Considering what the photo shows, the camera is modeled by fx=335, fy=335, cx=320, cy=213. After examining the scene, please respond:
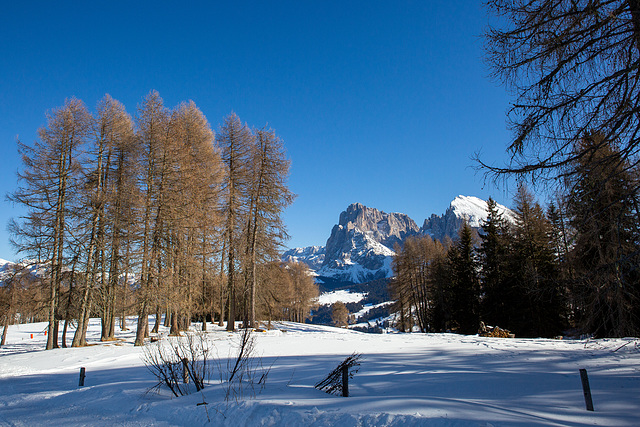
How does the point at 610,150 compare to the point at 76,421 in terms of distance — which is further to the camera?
the point at 76,421

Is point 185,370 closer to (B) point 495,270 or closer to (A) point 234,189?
(A) point 234,189

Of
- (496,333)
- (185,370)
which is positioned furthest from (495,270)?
(185,370)

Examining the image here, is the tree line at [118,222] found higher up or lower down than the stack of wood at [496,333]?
higher up

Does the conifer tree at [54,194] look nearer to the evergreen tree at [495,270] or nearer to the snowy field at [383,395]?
the snowy field at [383,395]

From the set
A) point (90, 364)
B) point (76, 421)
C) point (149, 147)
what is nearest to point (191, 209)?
point (149, 147)

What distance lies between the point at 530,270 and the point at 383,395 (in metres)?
2.95

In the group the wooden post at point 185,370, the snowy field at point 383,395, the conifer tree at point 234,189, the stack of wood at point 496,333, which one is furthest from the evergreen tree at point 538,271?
the wooden post at point 185,370

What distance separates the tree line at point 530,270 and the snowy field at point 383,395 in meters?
1.03

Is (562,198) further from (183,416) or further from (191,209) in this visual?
(191,209)

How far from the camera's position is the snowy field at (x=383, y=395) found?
431 centimetres

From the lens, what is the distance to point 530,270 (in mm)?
4492

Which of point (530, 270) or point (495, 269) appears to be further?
point (495, 269)

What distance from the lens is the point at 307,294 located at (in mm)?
47000

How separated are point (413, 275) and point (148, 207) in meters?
27.7
